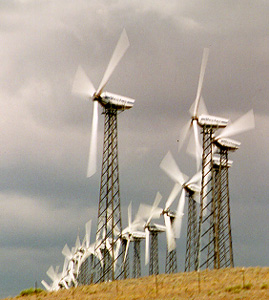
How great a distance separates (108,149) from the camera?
226ft

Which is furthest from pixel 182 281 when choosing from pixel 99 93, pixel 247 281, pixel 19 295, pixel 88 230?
pixel 88 230

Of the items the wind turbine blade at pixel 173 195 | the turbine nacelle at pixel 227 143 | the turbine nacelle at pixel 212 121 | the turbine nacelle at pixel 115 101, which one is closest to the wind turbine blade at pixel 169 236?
the wind turbine blade at pixel 173 195

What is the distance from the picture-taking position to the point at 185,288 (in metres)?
54.4

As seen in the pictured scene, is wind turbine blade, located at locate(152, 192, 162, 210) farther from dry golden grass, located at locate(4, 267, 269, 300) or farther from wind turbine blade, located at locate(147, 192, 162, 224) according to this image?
dry golden grass, located at locate(4, 267, 269, 300)

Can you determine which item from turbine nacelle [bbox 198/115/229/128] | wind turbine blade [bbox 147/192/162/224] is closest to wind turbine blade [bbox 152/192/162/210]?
wind turbine blade [bbox 147/192/162/224]

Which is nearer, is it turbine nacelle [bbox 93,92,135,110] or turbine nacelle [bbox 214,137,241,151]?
turbine nacelle [bbox 93,92,135,110]

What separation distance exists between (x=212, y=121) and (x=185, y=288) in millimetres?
24840

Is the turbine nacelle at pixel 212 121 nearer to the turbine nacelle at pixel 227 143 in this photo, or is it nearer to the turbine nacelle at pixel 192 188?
the turbine nacelle at pixel 227 143

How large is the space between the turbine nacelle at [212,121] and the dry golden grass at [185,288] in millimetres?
16272

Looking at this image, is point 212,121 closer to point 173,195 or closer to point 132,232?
point 173,195

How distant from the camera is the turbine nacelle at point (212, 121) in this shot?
73.8 metres

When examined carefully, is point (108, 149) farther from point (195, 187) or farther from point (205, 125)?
point (195, 187)

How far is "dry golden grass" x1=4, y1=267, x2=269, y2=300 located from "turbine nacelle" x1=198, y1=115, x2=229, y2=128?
53.4 feet

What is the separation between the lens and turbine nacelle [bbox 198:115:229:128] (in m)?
73.8
